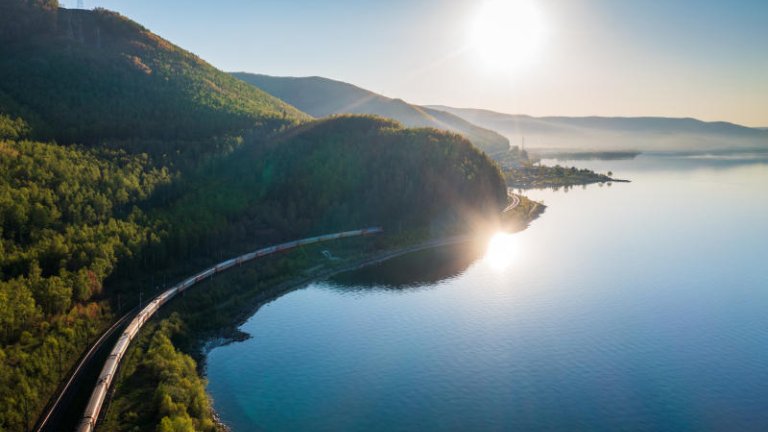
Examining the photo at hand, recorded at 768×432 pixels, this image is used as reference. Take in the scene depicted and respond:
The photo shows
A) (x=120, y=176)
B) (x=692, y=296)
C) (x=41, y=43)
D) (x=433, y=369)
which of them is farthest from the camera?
(x=41, y=43)

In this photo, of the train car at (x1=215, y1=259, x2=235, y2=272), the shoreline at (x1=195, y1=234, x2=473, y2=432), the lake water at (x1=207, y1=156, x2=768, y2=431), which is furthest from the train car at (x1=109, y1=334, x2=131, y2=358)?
the train car at (x1=215, y1=259, x2=235, y2=272)

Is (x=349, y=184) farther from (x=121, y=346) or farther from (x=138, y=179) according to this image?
(x=121, y=346)

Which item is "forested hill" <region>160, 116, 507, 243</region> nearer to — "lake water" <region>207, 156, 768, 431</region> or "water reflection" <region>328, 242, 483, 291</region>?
"water reflection" <region>328, 242, 483, 291</region>

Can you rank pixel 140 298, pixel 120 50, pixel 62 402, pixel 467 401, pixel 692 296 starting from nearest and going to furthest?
1. pixel 62 402
2. pixel 467 401
3. pixel 140 298
4. pixel 692 296
5. pixel 120 50

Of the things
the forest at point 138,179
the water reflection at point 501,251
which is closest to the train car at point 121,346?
the forest at point 138,179

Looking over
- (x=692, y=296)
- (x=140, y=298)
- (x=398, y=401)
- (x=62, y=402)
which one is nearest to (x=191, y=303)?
(x=140, y=298)

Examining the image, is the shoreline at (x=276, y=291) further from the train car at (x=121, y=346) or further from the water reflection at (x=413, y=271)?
the train car at (x=121, y=346)

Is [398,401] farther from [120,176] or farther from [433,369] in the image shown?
[120,176]

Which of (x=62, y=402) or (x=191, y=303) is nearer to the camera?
(x=62, y=402)

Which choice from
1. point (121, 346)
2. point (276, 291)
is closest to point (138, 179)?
point (276, 291)
